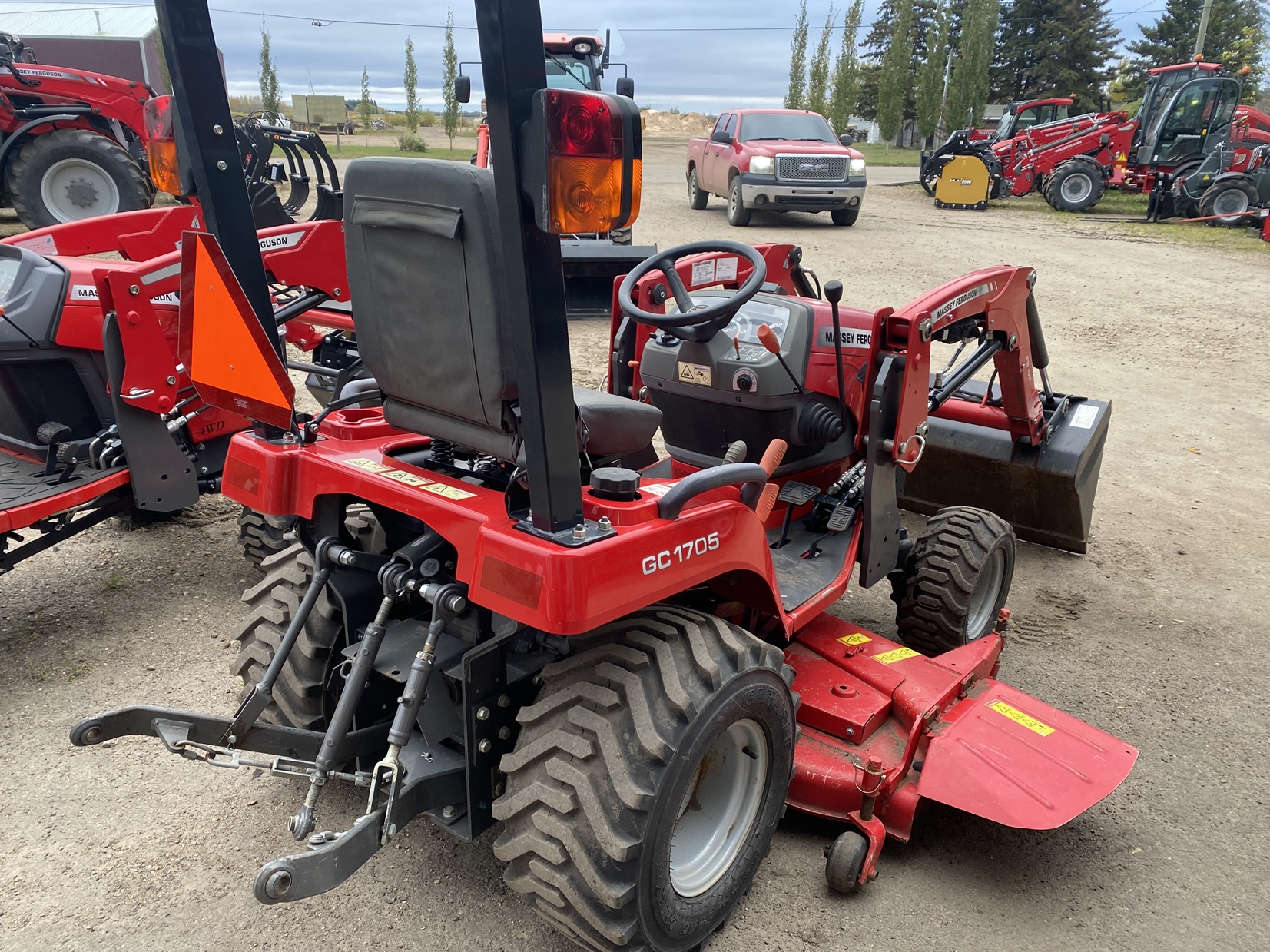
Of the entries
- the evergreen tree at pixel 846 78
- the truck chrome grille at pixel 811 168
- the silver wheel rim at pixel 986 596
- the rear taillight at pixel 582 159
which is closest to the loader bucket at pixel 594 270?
the silver wheel rim at pixel 986 596

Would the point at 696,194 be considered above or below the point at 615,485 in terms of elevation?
below

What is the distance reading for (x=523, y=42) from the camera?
174cm

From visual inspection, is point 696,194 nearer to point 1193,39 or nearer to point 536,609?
point 536,609

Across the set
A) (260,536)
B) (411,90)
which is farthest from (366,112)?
(260,536)

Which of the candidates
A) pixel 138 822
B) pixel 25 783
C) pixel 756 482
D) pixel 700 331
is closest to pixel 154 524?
pixel 25 783

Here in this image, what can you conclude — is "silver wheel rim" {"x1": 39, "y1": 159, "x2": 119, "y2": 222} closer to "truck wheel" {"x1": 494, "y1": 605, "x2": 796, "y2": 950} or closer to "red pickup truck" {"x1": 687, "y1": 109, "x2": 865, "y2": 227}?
"red pickup truck" {"x1": 687, "y1": 109, "x2": 865, "y2": 227}

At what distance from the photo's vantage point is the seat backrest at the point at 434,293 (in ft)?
6.55

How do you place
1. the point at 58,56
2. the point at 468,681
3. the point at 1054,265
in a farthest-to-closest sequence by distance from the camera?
the point at 58,56
the point at 1054,265
the point at 468,681

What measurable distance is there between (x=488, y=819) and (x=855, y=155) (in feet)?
44.9

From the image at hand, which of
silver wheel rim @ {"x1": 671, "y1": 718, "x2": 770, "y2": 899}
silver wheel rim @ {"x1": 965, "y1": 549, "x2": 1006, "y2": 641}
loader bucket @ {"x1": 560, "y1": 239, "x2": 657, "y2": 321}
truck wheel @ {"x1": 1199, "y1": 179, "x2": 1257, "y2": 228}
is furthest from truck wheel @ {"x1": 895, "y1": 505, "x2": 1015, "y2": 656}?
truck wheel @ {"x1": 1199, "y1": 179, "x2": 1257, "y2": 228}

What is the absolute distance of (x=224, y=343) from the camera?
7.53ft

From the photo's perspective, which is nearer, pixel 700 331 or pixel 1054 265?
pixel 700 331

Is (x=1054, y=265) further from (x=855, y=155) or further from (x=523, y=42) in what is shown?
(x=523, y=42)

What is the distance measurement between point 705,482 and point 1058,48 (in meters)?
48.1
